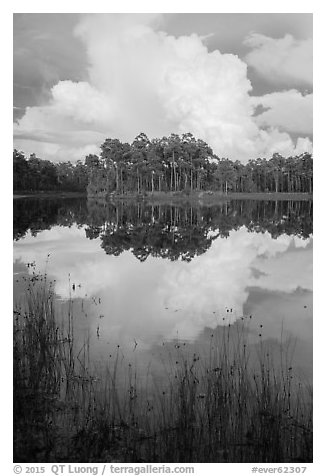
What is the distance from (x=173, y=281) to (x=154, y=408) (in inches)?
190

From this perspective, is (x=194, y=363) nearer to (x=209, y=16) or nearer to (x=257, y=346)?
(x=257, y=346)

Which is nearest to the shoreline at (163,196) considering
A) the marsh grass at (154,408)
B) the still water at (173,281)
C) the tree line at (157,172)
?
the tree line at (157,172)

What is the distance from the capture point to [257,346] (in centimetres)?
506

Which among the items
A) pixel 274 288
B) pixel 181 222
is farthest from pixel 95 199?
pixel 274 288

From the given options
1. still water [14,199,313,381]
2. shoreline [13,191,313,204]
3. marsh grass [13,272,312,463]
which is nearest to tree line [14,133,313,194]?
shoreline [13,191,313,204]

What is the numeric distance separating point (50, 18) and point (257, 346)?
12.9 feet

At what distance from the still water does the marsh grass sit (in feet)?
1.61

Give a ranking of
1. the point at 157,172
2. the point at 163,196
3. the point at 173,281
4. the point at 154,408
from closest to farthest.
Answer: the point at 154,408, the point at 173,281, the point at 157,172, the point at 163,196

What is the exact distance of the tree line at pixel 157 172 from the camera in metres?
25.2

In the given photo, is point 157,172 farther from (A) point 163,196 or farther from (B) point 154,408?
(B) point 154,408

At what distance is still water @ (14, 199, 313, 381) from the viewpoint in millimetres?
5575

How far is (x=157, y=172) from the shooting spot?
32906 millimetres

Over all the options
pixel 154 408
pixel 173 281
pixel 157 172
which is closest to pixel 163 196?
pixel 157 172

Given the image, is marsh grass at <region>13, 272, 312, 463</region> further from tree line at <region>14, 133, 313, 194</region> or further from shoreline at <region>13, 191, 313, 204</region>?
shoreline at <region>13, 191, 313, 204</region>
